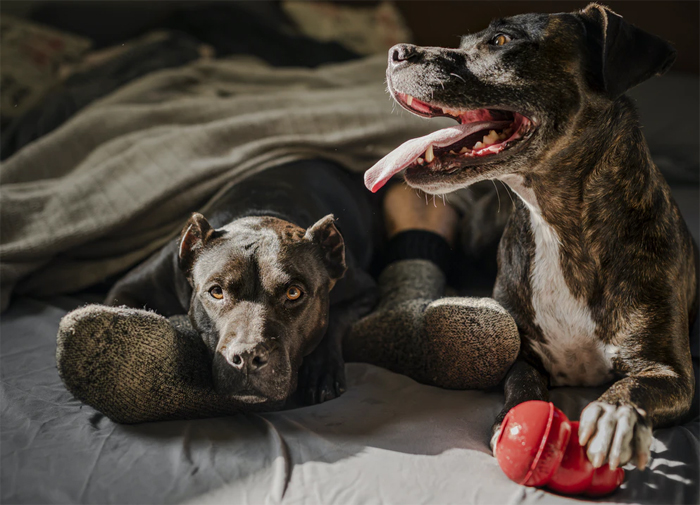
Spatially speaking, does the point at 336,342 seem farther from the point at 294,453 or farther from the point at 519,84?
the point at 519,84

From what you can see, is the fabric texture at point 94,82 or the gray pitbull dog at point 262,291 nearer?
the gray pitbull dog at point 262,291

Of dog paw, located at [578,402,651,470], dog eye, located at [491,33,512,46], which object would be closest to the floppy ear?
dog eye, located at [491,33,512,46]

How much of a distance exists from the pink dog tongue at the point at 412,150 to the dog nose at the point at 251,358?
0.38m

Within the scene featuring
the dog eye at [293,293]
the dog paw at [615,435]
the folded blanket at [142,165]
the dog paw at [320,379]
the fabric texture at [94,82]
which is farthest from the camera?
A: the fabric texture at [94,82]

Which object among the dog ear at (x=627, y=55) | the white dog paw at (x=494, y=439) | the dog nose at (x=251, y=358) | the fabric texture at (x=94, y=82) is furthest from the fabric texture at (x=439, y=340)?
the fabric texture at (x=94, y=82)

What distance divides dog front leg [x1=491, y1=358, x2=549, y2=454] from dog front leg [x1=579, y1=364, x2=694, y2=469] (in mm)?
182

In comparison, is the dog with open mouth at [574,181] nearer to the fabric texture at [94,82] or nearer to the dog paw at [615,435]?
the dog paw at [615,435]

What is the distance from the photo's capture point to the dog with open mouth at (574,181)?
1165mm

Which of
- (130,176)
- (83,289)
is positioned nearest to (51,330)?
(83,289)

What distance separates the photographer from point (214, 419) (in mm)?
1262

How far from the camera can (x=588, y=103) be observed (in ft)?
3.88

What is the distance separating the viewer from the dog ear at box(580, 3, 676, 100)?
1130 millimetres

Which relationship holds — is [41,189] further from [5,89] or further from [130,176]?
[5,89]

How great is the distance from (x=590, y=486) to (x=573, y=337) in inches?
15.7
